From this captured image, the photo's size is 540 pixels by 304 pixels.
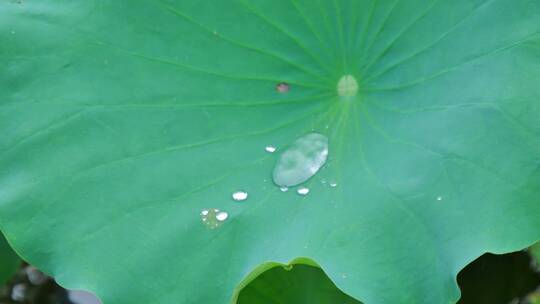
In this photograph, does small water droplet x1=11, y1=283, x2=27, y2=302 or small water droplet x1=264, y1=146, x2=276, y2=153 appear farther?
small water droplet x1=11, y1=283, x2=27, y2=302

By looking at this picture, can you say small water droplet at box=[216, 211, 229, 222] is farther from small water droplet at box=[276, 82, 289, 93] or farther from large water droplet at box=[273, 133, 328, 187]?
small water droplet at box=[276, 82, 289, 93]

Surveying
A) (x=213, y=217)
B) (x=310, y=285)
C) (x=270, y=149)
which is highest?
(x=270, y=149)

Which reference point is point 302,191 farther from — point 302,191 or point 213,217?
point 213,217

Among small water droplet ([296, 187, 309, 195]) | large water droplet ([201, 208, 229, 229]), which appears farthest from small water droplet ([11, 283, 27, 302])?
small water droplet ([296, 187, 309, 195])

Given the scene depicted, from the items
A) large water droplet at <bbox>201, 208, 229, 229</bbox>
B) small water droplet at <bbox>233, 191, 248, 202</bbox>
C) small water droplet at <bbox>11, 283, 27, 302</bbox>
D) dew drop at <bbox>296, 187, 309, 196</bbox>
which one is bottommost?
small water droplet at <bbox>11, 283, 27, 302</bbox>

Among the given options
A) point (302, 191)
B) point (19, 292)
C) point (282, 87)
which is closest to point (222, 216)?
point (302, 191)

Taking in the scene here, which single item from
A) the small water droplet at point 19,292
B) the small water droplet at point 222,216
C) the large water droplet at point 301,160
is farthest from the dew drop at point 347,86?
the small water droplet at point 19,292

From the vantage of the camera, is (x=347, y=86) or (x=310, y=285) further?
(x=310, y=285)
